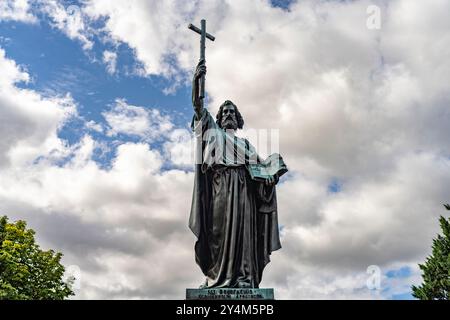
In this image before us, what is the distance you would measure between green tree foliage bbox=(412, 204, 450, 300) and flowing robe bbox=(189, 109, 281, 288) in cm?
2608

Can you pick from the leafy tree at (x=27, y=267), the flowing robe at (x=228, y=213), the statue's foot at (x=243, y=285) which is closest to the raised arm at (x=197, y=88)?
the flowing robe at (x=228, y=213)

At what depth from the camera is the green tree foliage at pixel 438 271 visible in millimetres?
36062

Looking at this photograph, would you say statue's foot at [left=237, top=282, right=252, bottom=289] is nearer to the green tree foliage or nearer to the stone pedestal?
the stone pedestal

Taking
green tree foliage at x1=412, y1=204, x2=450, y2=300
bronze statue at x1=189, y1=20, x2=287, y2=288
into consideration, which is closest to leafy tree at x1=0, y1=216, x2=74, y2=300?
bronze statue at x1=189, y1=20, x2=287, y2=288

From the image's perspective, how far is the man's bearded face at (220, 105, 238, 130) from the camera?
46.8 ft

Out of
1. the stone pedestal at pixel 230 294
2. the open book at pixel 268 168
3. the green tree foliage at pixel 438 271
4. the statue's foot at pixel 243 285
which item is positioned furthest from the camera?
the green tree foliage at pixel 438 271

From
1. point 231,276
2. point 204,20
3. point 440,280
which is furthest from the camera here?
point 440,280

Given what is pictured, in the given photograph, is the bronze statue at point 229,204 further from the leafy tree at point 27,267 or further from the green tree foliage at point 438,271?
the green tree foliage at point 438,271

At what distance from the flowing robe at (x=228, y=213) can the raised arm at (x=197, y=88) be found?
0.77ft

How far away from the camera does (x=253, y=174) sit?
1322 cm
